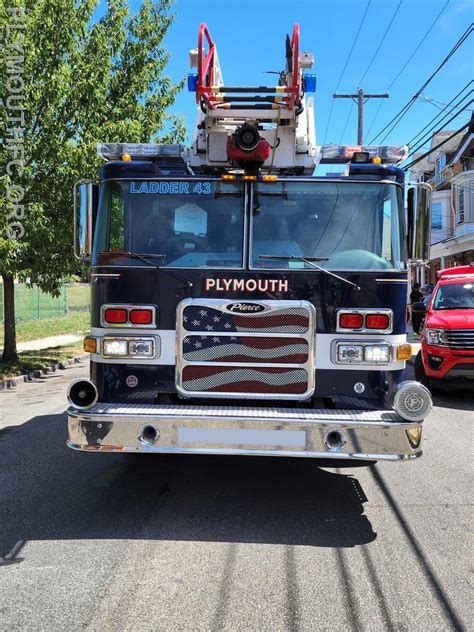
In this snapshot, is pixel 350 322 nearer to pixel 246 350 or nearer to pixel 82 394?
pixel 246 350

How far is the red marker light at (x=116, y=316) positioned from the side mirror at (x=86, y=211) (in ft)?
2.28

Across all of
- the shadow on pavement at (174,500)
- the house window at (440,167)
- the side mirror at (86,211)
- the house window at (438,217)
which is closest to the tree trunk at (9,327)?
the shadow on pavement at (174,500)

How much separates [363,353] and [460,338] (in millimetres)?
5240


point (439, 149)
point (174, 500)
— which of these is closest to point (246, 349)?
point (174, 500)

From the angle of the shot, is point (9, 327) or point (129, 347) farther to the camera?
point (9, 327)

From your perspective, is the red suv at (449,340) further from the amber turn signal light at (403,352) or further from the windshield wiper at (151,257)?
the windshield wiper at (151,257)

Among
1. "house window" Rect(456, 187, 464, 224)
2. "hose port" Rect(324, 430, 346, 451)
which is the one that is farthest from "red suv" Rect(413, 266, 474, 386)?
"house window" Rect(456, 187, 464, 224)

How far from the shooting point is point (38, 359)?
1400cm

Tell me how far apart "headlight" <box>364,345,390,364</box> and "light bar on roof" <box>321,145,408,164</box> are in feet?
5.56

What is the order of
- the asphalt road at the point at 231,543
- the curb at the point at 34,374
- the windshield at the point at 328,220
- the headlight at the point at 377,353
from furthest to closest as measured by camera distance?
the curb at the point at 34,374 → the windshield at the point at 328,220 → the headlight at the point at 377,353 → the asphalt road at the point at 231,543

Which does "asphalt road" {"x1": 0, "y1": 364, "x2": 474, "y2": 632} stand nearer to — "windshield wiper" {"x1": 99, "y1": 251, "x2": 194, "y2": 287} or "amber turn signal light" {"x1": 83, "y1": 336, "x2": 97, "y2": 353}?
"amber turn signal light" {"x1": 83, "y1": 336, "x2": 97, "y2": 353}

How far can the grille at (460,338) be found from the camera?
28.6ft

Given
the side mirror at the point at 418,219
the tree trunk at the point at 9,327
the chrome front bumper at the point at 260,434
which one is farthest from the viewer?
the tree trunk at the point at 9,327

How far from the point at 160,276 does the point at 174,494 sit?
75.1 inches
